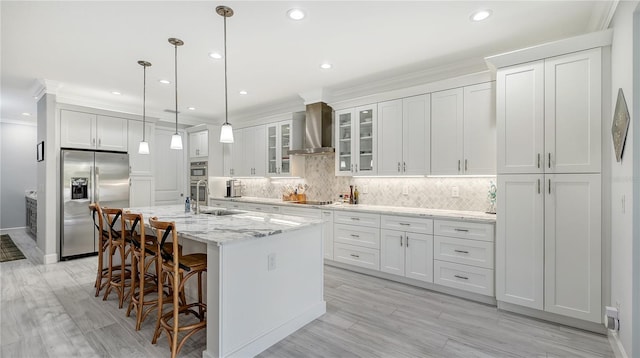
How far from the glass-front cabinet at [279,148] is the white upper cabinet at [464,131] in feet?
8.42

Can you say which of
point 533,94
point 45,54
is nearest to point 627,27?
point 533,94

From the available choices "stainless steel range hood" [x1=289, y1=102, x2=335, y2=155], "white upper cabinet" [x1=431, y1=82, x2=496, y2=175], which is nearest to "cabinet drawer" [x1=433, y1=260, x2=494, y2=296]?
"white upper cabinet" [x1=431, y1=82, x2=496, y2=175]

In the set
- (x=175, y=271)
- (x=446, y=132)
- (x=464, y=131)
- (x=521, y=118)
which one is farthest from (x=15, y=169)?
(x=521, y=118)

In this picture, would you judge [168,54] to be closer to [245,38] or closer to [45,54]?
[245,38]

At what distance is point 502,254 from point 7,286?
556 centimetres

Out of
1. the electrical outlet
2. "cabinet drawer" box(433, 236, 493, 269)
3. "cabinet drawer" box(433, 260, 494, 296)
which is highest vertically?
the electrical outlet

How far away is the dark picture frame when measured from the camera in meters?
2.00

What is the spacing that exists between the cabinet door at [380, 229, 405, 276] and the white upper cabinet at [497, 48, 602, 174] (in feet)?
4.56

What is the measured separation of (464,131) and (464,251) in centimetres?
136

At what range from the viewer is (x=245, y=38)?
117 inches

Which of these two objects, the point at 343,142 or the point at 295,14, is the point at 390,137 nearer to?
the point at 343,142

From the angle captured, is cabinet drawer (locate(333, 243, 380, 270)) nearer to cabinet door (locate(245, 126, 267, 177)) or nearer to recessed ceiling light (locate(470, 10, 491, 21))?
cabinet door (locate(245, 126, 267, 177))

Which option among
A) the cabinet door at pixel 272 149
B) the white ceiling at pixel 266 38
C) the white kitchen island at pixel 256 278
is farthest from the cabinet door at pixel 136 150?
the white kitchen island at pixel 256 278

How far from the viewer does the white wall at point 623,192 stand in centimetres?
192
